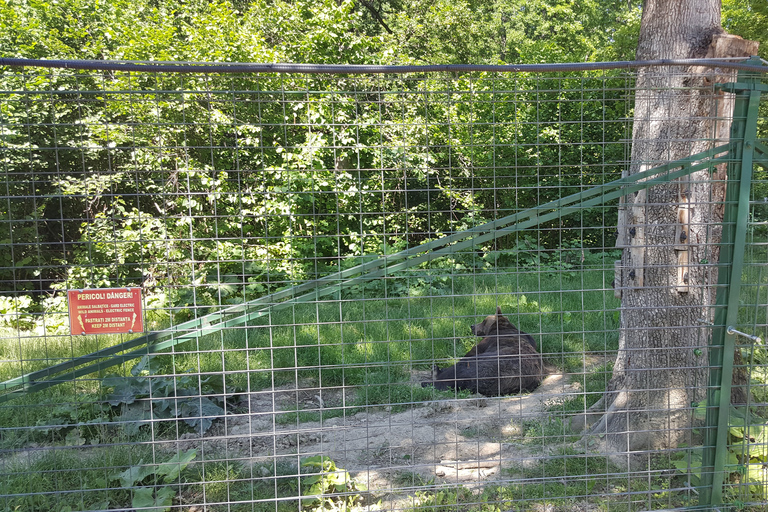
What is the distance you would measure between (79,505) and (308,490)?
57.3 inches

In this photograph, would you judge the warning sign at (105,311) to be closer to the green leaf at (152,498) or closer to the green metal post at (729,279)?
the green leaf at (152,498)

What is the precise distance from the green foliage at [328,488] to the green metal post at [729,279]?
2.11 m

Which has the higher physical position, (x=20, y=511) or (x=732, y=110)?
(x=732, y=110)

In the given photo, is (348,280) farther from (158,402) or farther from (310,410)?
(158,402)

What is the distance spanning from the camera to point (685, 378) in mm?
3842

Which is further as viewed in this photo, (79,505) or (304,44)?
(304,44)

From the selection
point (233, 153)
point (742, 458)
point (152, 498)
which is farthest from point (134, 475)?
point (233, 153)

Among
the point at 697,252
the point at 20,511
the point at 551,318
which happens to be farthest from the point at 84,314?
the point at 551,318

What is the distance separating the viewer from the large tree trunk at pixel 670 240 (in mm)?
3662

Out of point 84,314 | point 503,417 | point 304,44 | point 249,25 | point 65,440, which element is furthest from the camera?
point 249,25

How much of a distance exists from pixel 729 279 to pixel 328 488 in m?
2.76

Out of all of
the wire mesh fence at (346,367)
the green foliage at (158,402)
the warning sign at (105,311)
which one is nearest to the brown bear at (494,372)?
the wire mesh fence at (346,367)

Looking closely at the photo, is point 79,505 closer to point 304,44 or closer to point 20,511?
point 20,511

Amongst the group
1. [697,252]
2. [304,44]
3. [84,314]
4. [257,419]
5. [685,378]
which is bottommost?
[257,419]
